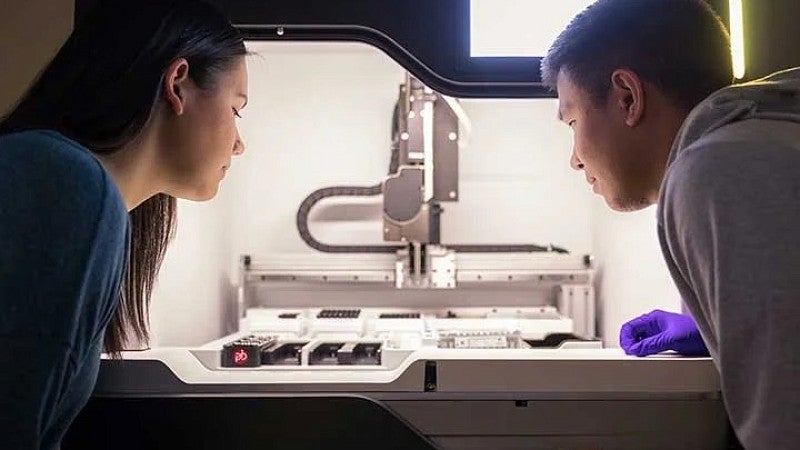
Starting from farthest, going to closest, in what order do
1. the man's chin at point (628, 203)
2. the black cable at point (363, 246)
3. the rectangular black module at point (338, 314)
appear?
the black cable at point (363, 246) → the rectangular black module at point (338, 314) → the man's chin at point (628, 203)

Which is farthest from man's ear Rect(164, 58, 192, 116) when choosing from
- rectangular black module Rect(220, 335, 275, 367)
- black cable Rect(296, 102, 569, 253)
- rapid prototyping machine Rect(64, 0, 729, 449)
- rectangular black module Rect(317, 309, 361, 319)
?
black cable Rect(296, 102, 569, 253)

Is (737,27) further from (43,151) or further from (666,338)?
(43,151)

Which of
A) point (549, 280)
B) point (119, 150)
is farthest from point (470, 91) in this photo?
point (549, 280)

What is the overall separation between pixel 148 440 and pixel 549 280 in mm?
2143

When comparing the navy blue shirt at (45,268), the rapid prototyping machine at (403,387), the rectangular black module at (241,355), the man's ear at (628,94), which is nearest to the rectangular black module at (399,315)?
the rapid prototyping machine at (403,387)

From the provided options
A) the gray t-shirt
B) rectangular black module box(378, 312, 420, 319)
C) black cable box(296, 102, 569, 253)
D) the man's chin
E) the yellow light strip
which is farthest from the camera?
black cable box(296, 102, 569, 253)

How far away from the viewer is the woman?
29.4 inches

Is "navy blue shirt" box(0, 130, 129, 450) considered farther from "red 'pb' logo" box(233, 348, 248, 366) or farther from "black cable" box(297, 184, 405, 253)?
"black cable" box(297, 184, 405, 253)

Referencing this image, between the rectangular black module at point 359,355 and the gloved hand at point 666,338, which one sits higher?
the gloved hand at point 666,338

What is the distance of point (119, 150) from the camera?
0.93 m

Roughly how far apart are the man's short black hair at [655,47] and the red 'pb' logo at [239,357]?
→ 2.18ft

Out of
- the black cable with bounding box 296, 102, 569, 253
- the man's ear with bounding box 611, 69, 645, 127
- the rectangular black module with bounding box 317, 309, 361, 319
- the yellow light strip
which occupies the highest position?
the yellow light strip

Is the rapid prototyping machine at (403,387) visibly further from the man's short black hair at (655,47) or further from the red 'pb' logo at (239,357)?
the man's short black hair at (655,47)

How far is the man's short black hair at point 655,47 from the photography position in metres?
0.92
